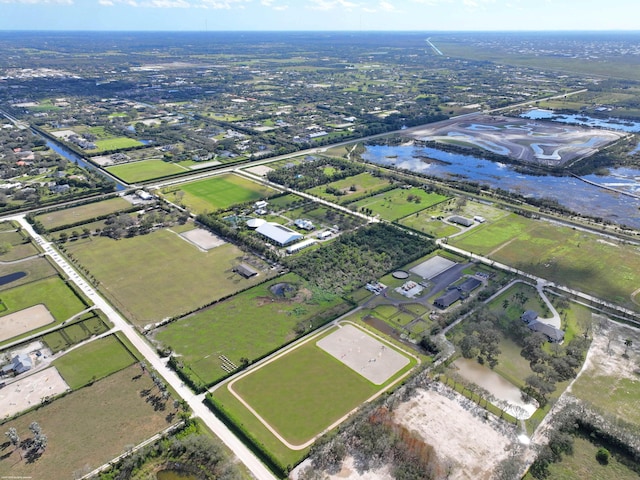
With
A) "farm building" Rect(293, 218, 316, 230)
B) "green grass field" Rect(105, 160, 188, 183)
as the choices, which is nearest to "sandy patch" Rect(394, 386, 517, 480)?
"farm building" Rect(293, 218, 316, 230)

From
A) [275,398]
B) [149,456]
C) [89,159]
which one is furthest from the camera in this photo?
[89,159]

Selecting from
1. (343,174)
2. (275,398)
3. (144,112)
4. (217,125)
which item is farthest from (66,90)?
(275,398)

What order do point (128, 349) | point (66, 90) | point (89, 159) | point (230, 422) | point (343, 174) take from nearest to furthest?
1. point (230, 422)
2. point (128, 349)
3. point (343, 174)
4. point (89, 159)
5. point (66, 90)

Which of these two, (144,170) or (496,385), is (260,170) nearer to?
(144,170)

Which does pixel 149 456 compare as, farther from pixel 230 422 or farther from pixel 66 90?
pixel 66 90

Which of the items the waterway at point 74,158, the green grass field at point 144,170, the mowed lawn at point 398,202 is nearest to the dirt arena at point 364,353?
the mowed lawn at point 398,202

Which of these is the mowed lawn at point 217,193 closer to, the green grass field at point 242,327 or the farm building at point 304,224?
the farm building at point 304,224
